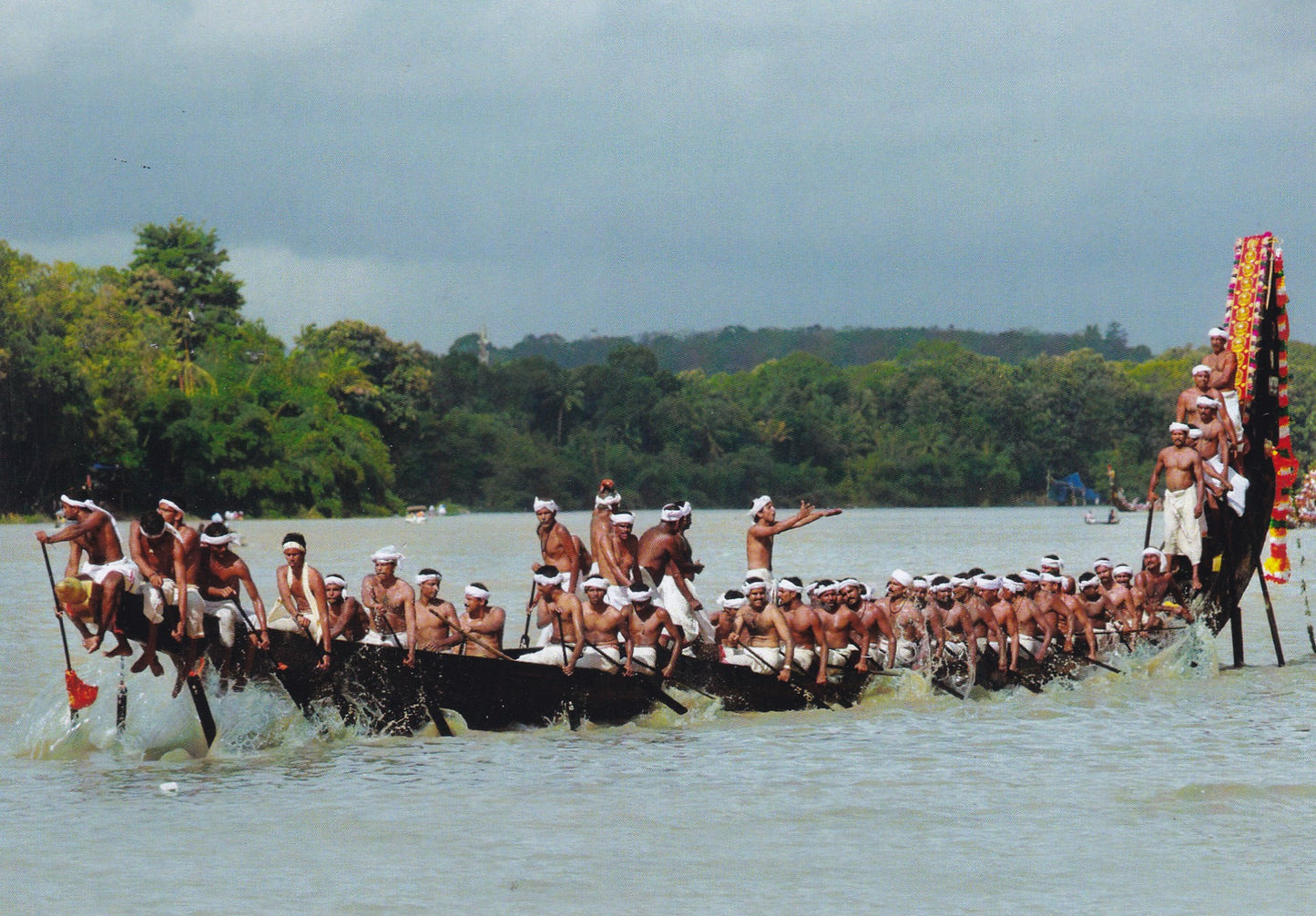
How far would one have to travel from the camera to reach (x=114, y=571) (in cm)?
1441

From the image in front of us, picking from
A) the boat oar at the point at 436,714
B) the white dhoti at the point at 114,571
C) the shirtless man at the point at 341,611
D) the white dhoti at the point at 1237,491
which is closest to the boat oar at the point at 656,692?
the boat oar at the point at 436,714

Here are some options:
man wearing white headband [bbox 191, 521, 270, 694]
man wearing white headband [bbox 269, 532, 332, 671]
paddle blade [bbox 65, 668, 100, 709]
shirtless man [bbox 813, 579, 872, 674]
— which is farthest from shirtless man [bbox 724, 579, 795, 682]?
paddle blade [bbox 65, 668, 100, 709]

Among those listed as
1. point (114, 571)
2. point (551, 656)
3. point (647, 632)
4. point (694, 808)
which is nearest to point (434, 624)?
point (551, 656)

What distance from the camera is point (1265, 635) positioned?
31.5 m

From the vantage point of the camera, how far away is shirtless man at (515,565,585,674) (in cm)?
1723

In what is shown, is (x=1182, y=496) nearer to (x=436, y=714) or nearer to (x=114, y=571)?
(x=436, y=714)

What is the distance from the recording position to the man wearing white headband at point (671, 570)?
18359mm

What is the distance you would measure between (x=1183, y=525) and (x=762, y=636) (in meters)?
6.76

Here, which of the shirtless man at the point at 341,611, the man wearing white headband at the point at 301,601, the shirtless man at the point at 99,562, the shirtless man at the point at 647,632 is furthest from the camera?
the shirtless man at the point at 647,632

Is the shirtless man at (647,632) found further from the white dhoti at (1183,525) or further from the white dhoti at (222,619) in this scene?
the white dhoti at (1183,525)

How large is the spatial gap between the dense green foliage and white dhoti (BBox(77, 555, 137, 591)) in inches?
2071

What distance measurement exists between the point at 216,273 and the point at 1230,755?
8561 centimetres

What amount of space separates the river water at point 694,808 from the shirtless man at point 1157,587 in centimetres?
58

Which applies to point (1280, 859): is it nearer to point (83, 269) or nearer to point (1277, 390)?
point (1277, 390)
